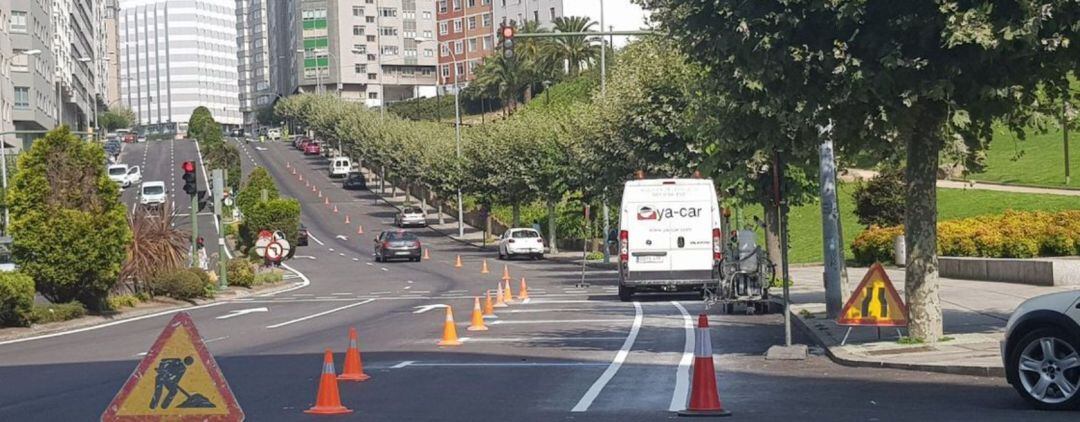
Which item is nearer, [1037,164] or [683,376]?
[683,376]

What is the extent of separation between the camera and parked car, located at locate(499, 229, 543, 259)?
6147 cm

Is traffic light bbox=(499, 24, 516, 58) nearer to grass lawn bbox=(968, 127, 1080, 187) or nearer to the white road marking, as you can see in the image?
the white road marking

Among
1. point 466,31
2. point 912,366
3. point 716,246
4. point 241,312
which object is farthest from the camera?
point 466,31

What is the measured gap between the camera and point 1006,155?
62.2m

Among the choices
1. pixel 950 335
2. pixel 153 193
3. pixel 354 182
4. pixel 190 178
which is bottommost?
pixel 950 335

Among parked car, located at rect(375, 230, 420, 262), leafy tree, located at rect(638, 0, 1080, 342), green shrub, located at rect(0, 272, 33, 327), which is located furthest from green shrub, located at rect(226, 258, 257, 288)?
leafy tree, located at rect(638, 0, 1080, 342)

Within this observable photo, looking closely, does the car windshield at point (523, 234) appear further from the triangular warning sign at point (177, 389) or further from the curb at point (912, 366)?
the triangular warning sign at point (177, 389)

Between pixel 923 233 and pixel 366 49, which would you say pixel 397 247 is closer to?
pixel 923 233

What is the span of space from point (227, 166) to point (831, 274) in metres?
95.1

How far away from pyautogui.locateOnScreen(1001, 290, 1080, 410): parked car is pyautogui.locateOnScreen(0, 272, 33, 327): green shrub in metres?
20.0

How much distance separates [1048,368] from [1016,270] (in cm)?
1883

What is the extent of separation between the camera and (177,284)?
36.2 metres

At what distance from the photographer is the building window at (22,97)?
87438mm

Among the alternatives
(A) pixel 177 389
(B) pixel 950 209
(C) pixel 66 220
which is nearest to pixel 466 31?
(B) pixel 950 209
